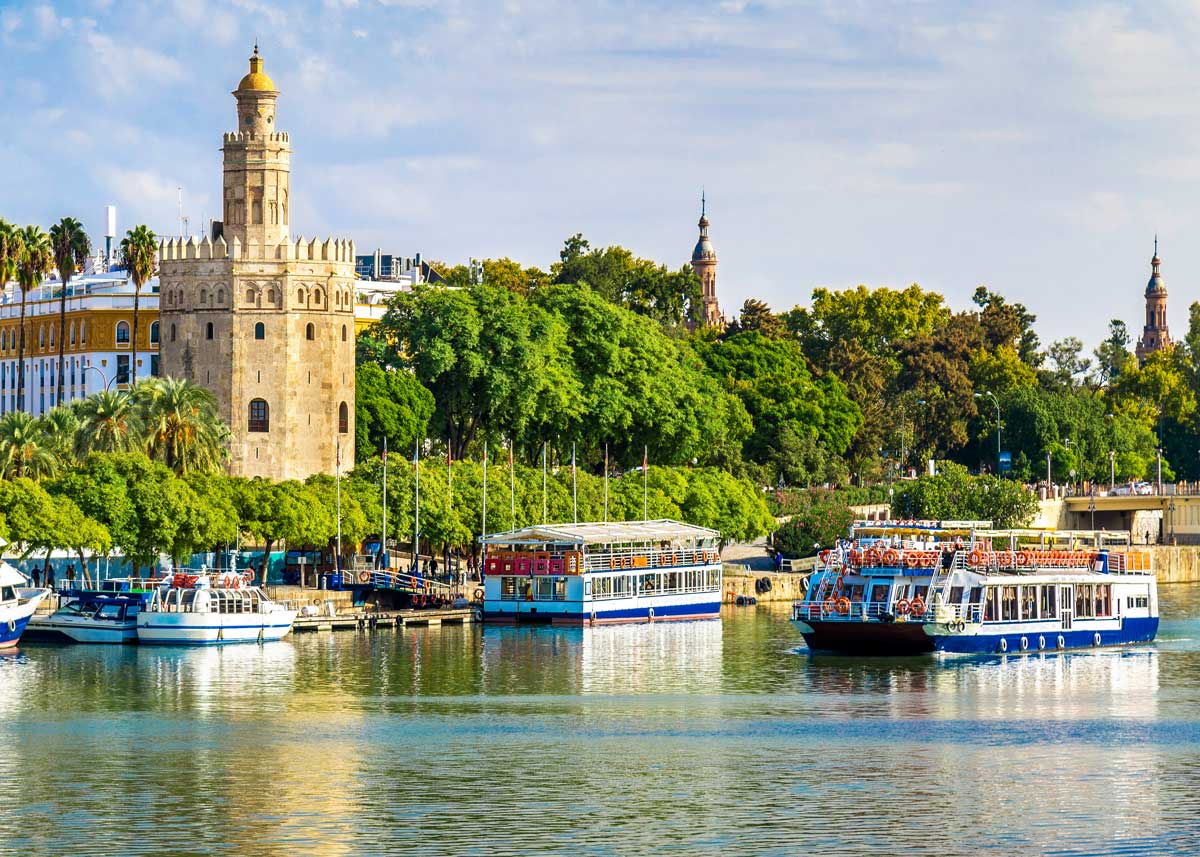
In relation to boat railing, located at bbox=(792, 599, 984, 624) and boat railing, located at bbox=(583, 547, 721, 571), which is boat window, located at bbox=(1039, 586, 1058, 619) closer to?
boat railing, located at bbox=(792, 599, 984, 624)

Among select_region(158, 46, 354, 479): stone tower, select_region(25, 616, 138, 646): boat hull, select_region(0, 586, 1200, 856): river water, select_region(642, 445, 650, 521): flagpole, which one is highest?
select_region(158, 46, 354, 479): stone tower

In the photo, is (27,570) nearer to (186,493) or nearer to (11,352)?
(186,493)

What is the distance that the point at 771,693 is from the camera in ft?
257

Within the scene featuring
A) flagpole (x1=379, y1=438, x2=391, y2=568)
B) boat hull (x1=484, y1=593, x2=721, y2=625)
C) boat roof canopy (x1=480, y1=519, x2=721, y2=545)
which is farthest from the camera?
flagpole (x1=379, y1=438, x2=391, y2=568)

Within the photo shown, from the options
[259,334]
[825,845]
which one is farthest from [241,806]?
[259,334]

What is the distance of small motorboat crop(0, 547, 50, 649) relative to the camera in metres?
89.6

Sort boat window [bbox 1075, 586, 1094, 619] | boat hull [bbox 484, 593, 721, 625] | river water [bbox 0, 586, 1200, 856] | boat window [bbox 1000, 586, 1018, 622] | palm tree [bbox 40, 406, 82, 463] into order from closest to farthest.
A: river water [bbox 0, 586, 1200, 856], boat window [bbox 1000, 586, 1018, 622], boat window [bbox 1075, 586, 1094, 619], palm tree [bbox 40, 406, 82, 463], boat hull [bbox 484, 593, 721, 625]

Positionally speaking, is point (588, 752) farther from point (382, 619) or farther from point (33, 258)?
point (33, 258)

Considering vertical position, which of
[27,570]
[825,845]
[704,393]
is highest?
[704,393]

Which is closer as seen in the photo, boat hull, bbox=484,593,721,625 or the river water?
the river water

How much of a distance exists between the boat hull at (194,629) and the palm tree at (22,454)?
41.1 feet

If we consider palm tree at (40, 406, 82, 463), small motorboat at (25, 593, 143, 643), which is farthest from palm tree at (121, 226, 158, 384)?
small motorboat at (25, 593, 143, 643)

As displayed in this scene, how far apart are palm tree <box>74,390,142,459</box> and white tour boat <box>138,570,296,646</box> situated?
1321 cm

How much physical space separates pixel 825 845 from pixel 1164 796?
9900mm
